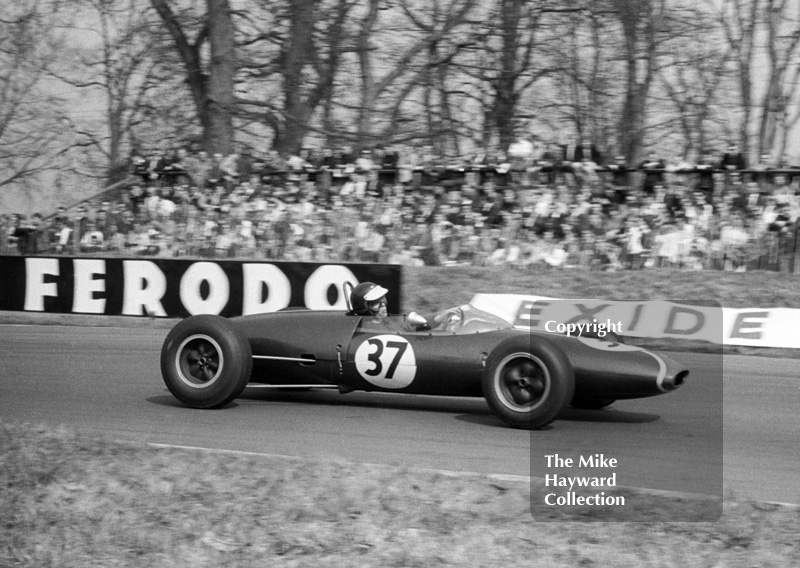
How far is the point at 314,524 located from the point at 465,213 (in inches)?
417

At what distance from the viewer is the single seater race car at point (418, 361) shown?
641 cm

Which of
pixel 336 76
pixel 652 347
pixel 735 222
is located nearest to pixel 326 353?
pixel 652 347

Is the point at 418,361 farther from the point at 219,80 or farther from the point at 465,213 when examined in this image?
the point at 219,80

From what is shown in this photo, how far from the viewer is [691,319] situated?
12.3 meters

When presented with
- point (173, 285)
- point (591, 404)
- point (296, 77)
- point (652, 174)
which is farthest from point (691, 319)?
point (296, 77)

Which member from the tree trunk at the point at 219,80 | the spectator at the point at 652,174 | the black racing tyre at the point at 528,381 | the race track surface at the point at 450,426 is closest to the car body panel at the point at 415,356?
the black racing tyre at the point at 528,381

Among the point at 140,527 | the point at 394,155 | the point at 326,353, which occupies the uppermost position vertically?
the point at 394,155

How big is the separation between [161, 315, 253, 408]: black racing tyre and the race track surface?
173 mm

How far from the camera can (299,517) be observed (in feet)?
15.7

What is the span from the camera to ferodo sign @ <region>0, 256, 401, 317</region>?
13.5 metres

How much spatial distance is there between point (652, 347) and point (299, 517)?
8.44 meters

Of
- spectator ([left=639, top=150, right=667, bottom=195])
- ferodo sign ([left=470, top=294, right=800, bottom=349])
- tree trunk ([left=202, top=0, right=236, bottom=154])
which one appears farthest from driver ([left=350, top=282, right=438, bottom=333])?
tree trunk ([left=202, top=0, right=236, bottom=154])

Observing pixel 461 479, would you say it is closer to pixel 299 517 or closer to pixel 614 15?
pixel 299 517

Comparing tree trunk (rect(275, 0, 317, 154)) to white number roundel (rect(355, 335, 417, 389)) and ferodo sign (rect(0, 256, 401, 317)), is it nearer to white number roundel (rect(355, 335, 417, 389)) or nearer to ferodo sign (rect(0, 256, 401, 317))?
ferodo sign (rect(0, 256, 401, 317))
